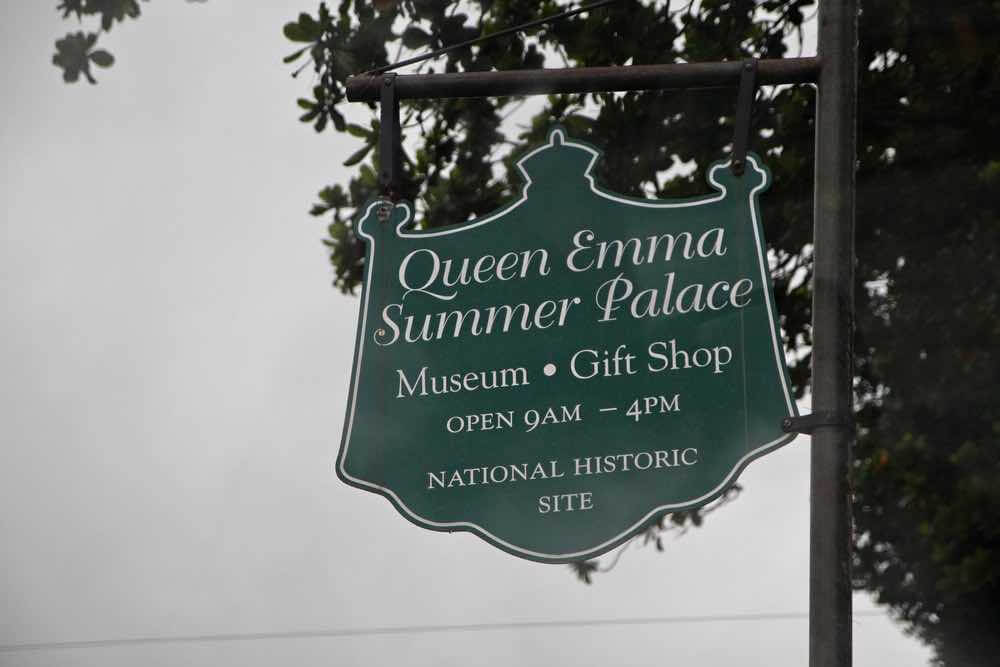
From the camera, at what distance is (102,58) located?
6199mm

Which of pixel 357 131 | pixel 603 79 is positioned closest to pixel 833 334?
pixel 603 79

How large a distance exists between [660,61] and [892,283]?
1854 millimetres

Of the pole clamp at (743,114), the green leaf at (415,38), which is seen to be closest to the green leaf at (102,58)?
the green leaf at (415,38)

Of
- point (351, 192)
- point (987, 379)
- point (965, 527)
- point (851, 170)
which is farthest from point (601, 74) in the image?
point (965, 527)

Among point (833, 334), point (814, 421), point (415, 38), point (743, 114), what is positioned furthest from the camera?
point (415, 38)

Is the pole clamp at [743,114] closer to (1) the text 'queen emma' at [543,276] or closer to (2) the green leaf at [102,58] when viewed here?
(1) the text 'queen emma' at [543,276]

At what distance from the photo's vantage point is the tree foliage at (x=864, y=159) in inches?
255

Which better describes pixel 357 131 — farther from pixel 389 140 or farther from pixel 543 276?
pixel 543 276

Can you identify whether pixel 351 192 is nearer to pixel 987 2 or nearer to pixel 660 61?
pixel 660 61

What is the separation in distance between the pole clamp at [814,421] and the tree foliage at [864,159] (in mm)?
3195

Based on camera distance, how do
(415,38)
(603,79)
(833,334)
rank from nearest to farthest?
(833,334) → (603,79) → (415,38)

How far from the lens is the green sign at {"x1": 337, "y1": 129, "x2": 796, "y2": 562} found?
3188mm

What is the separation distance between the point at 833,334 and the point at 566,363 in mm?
643

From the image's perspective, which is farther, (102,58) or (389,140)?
(102,58)
